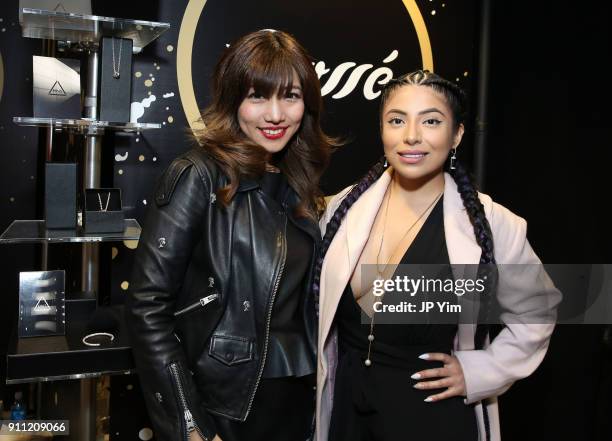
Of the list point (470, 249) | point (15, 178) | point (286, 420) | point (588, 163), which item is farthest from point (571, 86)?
point (15, 178)

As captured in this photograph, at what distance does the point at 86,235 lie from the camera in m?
2.65

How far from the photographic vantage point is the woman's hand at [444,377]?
2057mm

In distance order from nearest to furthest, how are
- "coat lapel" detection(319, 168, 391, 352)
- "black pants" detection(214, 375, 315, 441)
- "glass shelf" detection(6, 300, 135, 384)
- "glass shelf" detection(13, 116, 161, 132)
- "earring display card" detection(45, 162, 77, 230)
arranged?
"black pants" detection(214, 375, 315, 441) < "coat lapel" detection(319, 168, 391, 352) < "glass shelf" detection(6, 300, 135, 384) < "glass shelf" detection(13, 116, 161, 132) < "earring display card" detection(45, 162, 77, 230)

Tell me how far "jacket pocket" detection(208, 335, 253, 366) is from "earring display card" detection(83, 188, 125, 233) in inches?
38.4

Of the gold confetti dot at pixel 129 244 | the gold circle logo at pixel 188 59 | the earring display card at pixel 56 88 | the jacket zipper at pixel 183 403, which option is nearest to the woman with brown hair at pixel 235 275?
the jacket zipper at pixel 183 403

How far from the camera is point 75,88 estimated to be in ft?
8.69

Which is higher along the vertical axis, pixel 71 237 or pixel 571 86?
pixel 571 86

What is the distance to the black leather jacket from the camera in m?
1.92

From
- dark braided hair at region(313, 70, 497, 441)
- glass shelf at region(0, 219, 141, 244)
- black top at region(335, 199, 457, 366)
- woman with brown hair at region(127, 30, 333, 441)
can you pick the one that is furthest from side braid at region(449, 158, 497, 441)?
glass shelf at region(0, 219, 141, 244)

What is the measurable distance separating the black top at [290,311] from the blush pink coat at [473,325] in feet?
0.22

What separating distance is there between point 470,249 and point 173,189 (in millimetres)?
976

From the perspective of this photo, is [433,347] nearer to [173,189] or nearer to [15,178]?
[173,189]

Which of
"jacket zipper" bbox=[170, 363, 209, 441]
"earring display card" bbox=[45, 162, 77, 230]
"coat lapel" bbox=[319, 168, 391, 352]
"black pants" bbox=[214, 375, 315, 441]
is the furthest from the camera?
"earring display card" bbox=[45, 162, 77, 230]

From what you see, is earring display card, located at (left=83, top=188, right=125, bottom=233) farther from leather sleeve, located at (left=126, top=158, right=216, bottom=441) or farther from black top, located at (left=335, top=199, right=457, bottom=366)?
black top, located at (left=335, top=199, right=457, bottom=366)
